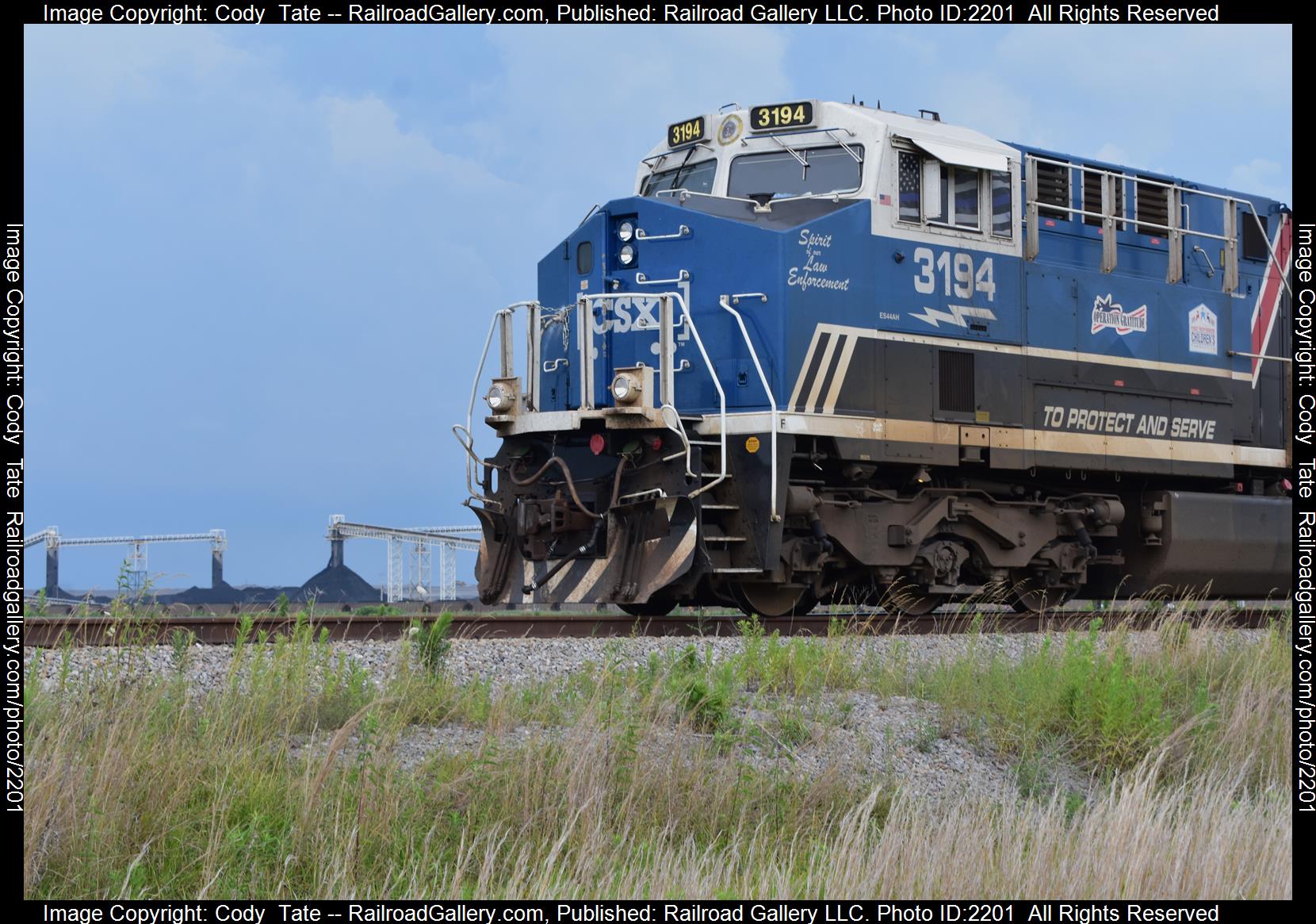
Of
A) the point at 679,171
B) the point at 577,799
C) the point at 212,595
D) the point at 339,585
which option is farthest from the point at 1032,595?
the point at 212,595

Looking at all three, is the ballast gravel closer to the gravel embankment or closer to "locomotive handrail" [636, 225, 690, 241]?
the gravel embankment

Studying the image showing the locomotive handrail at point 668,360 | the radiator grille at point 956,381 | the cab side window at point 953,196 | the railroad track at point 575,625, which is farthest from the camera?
the radiator grille at point 956,381

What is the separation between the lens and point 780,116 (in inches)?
445

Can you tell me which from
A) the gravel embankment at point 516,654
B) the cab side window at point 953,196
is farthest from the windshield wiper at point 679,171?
the gravel embankment at point 516,654

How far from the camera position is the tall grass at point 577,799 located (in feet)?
15.1

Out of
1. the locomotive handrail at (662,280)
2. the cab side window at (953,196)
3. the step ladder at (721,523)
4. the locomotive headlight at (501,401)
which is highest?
the cab side window at (953,196)

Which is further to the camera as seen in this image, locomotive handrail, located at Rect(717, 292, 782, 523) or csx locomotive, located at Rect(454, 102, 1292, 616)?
csx locomotive, located at Rect(454, 102, 1292, 616)

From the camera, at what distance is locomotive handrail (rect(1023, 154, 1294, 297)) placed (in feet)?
38.5

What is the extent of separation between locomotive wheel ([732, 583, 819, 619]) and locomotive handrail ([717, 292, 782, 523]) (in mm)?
1107

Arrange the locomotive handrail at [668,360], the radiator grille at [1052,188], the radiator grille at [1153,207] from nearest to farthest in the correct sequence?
the locomotive handrail at [668,360]
the radiator grille at [1052,188]
the radiator grille at [1153,207]

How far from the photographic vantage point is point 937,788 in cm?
618

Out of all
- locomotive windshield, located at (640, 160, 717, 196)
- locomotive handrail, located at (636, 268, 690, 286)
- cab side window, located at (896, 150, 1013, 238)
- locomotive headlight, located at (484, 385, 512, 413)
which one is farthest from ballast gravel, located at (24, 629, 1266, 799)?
locomotive windshield, located at (640, 160, 717, 196)

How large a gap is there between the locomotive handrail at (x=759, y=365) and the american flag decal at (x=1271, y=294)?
6.02 m

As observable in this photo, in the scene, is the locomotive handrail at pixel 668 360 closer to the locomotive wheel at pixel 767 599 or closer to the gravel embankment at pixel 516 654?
the locomotive wheel at pixel 767 599
